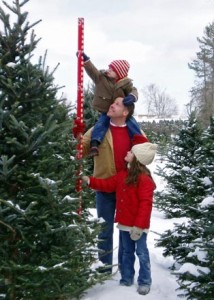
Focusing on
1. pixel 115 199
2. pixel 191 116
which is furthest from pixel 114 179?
pixel 191 116

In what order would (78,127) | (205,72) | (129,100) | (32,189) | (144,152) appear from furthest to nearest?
(205,72), (129,100), (144,152), (78,127), (32,189)

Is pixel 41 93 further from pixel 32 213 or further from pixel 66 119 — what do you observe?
pixel 32 213

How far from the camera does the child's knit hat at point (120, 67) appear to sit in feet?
15.6

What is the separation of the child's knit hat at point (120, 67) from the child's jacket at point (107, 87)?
2.9 inches

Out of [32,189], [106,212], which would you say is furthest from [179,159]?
[32,189]

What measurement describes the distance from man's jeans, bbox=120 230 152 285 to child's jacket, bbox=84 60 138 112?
1.41 meters

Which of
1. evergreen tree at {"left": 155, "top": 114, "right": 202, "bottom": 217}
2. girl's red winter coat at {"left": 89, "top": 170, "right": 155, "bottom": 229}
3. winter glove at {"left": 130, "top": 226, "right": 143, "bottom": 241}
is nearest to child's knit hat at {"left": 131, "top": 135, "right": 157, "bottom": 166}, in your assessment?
girl's red winter coat at {"left": 89, "top": 170, "right": 155, "bottom": 229}

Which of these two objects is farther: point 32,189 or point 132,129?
point 132,129

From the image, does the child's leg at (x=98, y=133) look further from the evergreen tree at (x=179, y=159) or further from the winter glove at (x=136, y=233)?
the evergreen tree at (x=179, y=159)

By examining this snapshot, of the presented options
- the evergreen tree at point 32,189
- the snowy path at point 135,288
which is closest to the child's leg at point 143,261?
the snowy path at point 135,288

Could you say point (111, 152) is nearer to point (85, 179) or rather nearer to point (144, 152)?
point (144, 152)

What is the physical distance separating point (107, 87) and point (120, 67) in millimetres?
251

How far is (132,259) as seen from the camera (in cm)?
477

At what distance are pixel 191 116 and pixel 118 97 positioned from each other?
11.3 ft
